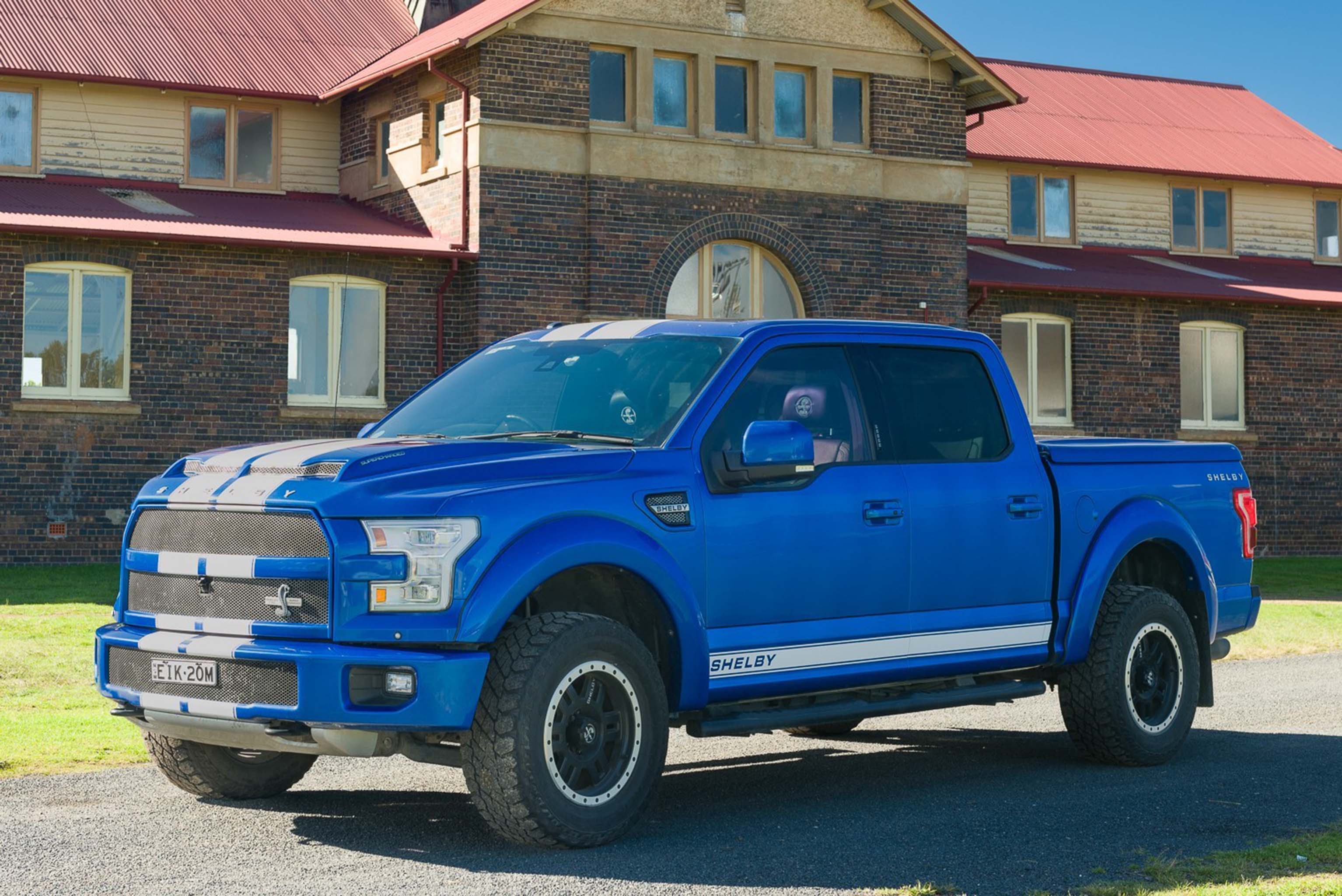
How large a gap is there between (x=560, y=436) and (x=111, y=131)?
2061 centimetres

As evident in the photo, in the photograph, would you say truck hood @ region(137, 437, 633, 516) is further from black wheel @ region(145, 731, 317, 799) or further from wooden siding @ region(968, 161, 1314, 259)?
wooden siding @ region(968, 161, 1314, 259)

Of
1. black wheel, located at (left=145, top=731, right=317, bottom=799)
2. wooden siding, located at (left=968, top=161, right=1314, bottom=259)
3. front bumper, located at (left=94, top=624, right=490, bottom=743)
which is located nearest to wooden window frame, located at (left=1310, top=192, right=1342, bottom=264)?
wooden siding, located at (left=968, top=161, right=1314, bottom=259)

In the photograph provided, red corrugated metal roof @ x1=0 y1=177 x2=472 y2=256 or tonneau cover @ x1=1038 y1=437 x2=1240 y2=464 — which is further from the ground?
red corrugated metal roof @ x1=0 y1=177 x2=472 y2=256

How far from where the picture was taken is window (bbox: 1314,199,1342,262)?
112 feet

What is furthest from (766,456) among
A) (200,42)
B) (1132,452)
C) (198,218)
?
(200,42)

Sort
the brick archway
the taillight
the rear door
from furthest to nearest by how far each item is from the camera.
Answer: the brick archway < the taillight < the rear door

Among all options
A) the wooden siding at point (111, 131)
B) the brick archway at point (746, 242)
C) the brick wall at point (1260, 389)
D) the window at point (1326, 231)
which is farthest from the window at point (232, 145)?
the window at point (1326, 231)

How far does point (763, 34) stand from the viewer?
2594 centimetres

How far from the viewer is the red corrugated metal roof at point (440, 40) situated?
77.7ft

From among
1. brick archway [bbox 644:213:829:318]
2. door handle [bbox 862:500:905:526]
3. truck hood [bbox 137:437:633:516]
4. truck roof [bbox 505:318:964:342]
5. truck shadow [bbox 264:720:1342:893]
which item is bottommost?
truck shadow [bbox 264:720:1342:893]

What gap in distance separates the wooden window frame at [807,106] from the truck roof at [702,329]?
1828cm

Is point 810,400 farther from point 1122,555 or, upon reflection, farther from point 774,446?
point 1122,555

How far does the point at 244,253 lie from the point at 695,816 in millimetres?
17556

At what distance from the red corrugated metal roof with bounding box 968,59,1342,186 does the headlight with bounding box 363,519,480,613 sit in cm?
2520
